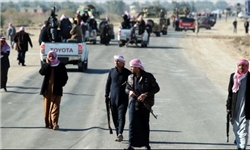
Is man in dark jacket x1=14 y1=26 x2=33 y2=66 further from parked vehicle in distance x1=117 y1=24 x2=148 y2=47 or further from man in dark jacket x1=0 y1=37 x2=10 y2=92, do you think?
parked vehicle in distance x1=117 y1=24 x2=148 y2=47

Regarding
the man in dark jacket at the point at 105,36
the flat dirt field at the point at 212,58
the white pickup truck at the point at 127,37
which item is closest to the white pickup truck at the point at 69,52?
the flat dirt field at the point at 212,58

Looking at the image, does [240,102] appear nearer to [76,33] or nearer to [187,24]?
[76,33]

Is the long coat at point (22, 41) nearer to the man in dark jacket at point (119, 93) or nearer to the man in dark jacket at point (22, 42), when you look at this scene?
the man in dark jacket at point (22, 42)

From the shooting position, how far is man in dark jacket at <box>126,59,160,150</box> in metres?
12.0

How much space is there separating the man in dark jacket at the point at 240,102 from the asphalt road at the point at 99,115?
754 millimetres

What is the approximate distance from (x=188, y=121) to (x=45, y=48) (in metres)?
11.6

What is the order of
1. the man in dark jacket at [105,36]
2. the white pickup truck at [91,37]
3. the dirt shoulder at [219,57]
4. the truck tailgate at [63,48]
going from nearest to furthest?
1. the truck tailgate at [63,48]
2. the dirt shoulder at [219,57]
3. the man in dark jacket at [105,36]
4. the white pickup truck at [91,37]

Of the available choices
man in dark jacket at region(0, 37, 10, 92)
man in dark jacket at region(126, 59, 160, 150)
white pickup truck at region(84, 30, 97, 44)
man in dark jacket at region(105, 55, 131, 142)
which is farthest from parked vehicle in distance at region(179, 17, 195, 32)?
man in dark jacket at region(126, 59, 160, 150)

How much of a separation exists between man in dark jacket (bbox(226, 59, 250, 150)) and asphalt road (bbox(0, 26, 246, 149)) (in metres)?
0.75

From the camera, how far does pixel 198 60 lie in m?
35.4

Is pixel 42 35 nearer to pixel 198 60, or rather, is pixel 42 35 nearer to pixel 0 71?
pixel 0 71

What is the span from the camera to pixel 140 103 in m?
12.1

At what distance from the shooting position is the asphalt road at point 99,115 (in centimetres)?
1334

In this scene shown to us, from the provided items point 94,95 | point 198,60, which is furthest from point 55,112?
point 198,60
